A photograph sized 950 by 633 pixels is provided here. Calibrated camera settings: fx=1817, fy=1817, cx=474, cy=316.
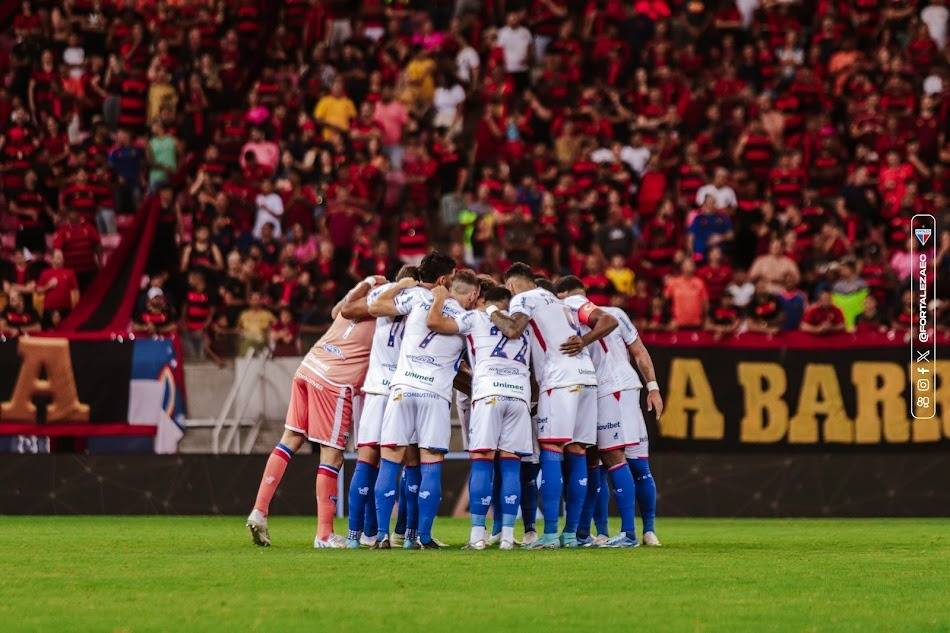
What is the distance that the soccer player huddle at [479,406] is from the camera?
612 inches

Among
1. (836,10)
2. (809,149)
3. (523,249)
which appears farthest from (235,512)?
(836,10)

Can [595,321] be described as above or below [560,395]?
above

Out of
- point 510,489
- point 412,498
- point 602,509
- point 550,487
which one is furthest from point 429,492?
point 602,509

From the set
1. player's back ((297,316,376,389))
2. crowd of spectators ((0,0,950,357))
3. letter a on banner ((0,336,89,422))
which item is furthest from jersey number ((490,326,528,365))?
letter a on banner ((0,336,89,422))

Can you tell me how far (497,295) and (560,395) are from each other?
1.10 meters

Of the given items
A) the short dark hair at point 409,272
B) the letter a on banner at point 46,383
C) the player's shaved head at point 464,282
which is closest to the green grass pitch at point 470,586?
the player's shaved head at point 464,282

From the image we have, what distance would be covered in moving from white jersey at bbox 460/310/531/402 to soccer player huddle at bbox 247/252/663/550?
0.01m

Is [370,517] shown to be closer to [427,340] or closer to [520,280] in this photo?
[427,340]

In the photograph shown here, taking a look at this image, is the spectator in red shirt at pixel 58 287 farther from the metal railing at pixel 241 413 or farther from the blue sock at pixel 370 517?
the blue sock at pixel 370 517

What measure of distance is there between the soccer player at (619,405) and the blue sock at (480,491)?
1.32 metres

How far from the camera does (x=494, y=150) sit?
2953 cm

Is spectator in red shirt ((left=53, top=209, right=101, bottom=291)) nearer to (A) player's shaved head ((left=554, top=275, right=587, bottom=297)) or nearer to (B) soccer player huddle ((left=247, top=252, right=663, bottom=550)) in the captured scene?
(B) soccer player huddle ((left=247, top=252, right=663, bottom=550))

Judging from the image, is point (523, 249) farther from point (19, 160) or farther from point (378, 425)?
point (378, 425)

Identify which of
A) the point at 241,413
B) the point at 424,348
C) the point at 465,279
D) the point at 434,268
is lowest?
the point at 241,413
